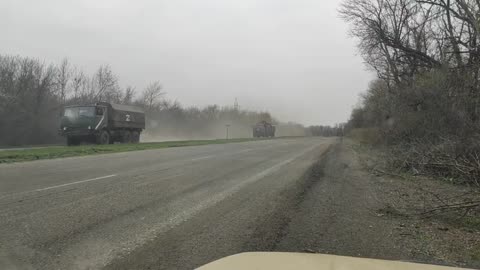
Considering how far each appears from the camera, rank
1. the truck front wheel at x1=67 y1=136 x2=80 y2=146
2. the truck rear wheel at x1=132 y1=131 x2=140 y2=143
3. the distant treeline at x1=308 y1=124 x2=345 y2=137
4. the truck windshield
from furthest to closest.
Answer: the distant treeline at x1=308 y1=124 x2=345 y2=137
the truck rear wheel at x1=132 y1=131 x2=140 y2=143
the truck front wheel at x1=67 y1=136 x2=80 y2=146
the truck windshield

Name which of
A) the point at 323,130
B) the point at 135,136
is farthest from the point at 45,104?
the point at 323,130

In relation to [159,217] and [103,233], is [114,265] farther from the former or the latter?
[159,217]

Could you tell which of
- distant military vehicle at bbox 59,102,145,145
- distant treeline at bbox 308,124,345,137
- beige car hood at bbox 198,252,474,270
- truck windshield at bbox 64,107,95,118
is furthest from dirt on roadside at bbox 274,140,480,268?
distant treeline at bbox 308,124,345,137

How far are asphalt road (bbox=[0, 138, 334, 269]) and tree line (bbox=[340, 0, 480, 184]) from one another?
465cm

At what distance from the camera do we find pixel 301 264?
2.95 meters

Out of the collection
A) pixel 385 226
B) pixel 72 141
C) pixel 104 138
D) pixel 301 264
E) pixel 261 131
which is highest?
pixel 261 131

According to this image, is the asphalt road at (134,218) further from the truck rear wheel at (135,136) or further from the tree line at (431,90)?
the truck rear wheel at (135,136)

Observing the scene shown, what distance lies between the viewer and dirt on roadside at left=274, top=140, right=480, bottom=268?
17.0 feet

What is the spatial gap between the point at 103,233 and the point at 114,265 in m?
1.34

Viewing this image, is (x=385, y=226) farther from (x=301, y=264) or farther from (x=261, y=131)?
(x=261, y=131)

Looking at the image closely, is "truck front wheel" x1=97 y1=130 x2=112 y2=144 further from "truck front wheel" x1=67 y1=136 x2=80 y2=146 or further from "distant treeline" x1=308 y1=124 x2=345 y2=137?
"distant treeline" x1=308 y1=124 x2=345 y2=137

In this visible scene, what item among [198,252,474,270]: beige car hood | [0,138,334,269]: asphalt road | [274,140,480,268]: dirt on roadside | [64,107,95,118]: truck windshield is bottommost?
[274,140,480,268]: dirt on roadside

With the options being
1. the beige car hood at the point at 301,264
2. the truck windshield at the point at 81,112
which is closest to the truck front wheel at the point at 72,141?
the truck windshield at the point at 81,112

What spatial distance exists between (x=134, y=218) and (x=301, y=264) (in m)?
4.21
